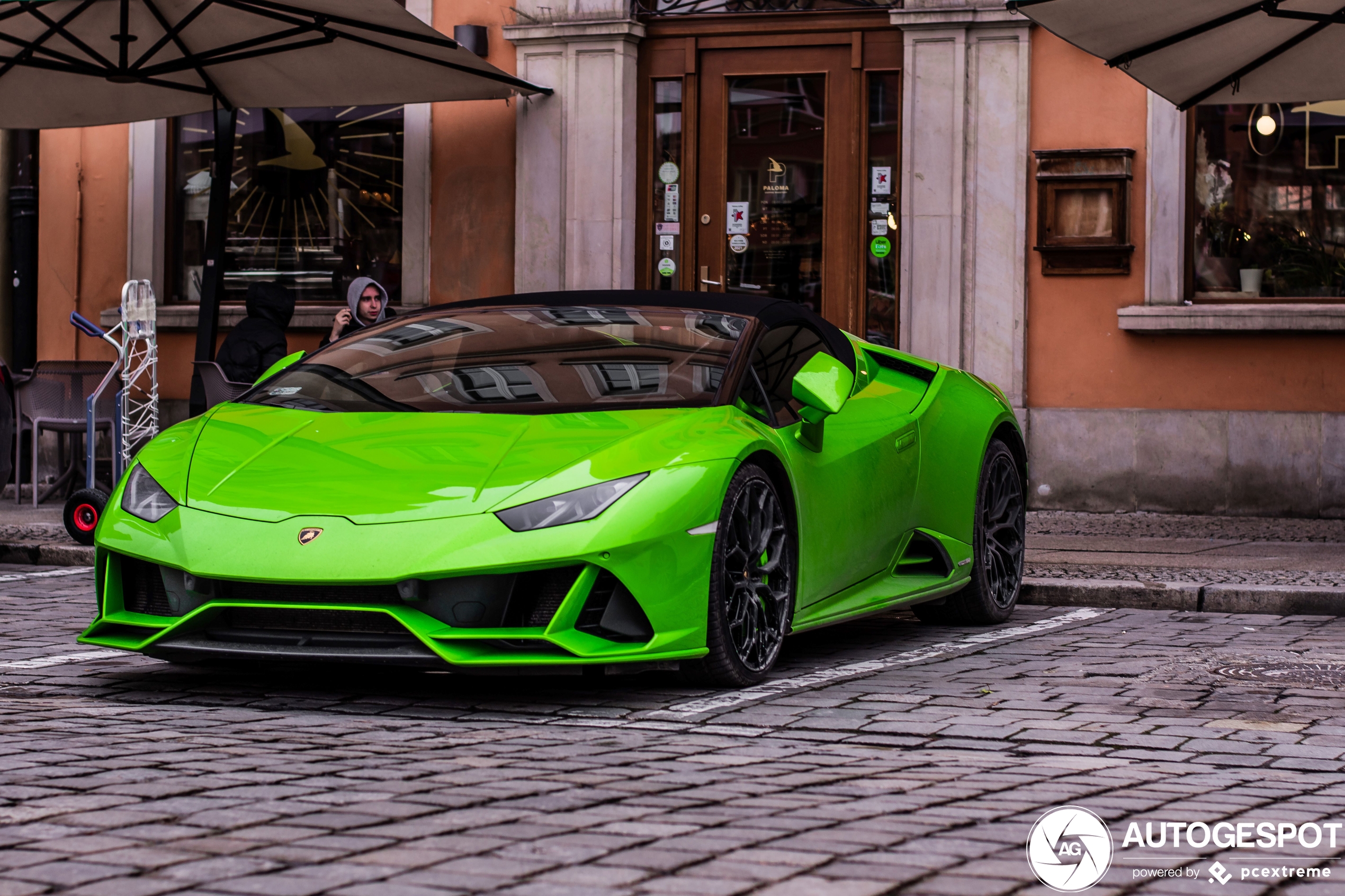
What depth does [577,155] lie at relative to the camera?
42.8 ft

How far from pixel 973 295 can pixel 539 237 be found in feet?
10.4

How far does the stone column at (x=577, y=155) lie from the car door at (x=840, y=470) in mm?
6200

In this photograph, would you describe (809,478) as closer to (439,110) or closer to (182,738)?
(182,738)

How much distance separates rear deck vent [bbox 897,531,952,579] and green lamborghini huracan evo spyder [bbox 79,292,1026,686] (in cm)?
2

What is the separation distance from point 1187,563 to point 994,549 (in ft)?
6.76

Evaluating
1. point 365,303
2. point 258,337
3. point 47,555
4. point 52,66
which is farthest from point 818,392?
point 52,66

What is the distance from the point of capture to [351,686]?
18.4ft

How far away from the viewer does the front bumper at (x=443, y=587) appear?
501 cm

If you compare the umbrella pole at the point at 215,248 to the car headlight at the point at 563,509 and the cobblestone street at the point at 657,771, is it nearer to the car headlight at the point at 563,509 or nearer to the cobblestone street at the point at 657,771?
the cobblestone street at the point at 657,771

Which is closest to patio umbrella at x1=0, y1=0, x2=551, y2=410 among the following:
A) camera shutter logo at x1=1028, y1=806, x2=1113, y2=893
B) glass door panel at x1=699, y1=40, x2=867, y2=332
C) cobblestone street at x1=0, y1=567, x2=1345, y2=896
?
glass door panel at x1=699, y1=40, x2=867, y2=332

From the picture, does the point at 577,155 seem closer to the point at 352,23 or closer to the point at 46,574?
the point at 352,23

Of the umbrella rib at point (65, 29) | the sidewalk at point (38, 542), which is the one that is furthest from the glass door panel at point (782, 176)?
the sidewalk at point (38, 542)

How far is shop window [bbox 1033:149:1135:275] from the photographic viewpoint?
12.0m

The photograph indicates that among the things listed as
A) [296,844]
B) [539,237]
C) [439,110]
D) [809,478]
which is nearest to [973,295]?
[539,237]
